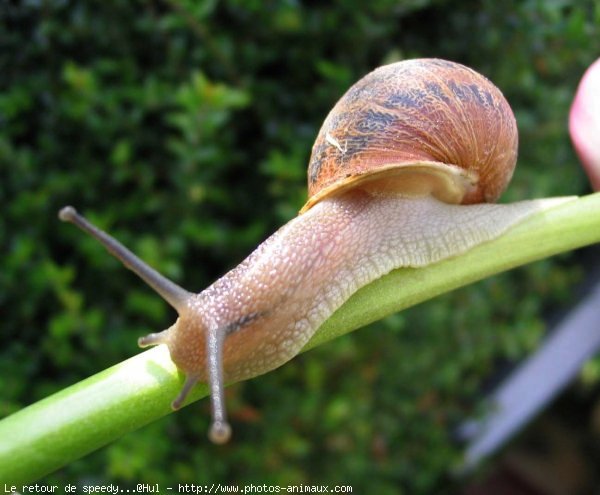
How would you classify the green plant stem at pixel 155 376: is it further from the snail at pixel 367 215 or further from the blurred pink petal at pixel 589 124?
the blurred pink petal at pixel 589 124

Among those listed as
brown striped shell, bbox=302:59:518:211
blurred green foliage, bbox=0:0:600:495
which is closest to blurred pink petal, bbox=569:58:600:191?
brown striped shell, bbox=302:59:518:211

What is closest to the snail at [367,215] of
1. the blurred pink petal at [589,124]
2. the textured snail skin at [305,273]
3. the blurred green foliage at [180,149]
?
the textured snail skin at [305,273]

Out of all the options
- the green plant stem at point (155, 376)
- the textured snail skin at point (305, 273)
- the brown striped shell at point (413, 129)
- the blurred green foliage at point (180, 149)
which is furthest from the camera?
the blurred green foliage at point (180, 149)

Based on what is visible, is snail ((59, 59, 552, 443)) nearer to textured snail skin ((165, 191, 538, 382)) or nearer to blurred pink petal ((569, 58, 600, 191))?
textured snail skin ((165, 191, 538, 382))

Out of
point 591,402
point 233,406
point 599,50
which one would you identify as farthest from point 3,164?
Answer: point 591,402

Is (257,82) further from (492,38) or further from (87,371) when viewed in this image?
(87,371)

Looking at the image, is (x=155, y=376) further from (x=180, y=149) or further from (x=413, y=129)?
(x=180, y=149)
